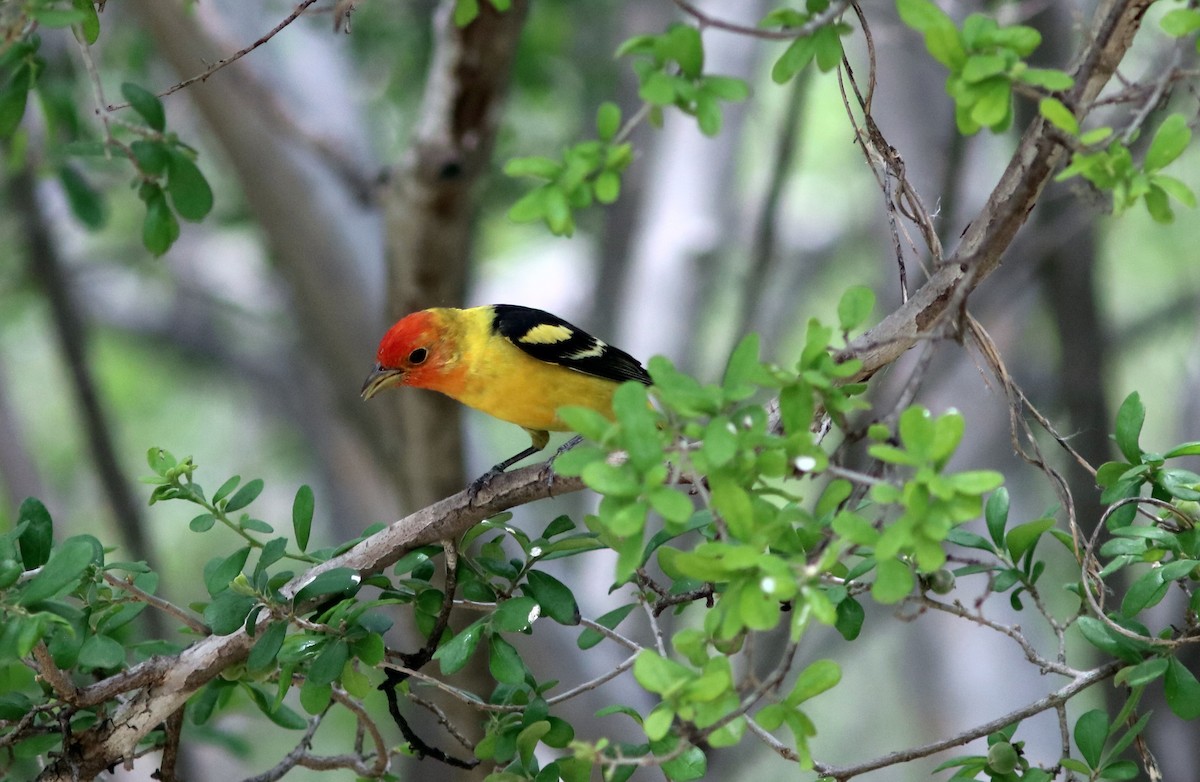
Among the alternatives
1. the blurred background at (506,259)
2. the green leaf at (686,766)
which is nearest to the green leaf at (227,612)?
the green leaf at (686,766)

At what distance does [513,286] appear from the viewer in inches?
476

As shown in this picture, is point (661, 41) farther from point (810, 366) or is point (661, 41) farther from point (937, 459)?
point (937, 459)

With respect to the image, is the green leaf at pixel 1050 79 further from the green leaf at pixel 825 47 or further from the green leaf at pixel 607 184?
the green leaf at pixel 607 184

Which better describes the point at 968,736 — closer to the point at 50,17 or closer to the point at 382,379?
the point at 50,17

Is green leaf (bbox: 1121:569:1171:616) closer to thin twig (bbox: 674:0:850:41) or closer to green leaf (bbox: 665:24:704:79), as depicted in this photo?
thin twig (bbox: 674:0:850:41)

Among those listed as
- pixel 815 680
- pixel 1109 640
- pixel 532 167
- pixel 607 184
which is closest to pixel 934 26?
pixel 607 184

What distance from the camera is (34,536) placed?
9.66ft

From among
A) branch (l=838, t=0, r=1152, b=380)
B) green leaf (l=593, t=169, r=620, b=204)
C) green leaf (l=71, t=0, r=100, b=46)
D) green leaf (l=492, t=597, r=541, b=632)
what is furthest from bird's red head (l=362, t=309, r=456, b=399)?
green leaf (l=593, t=169, r=620, b=204)

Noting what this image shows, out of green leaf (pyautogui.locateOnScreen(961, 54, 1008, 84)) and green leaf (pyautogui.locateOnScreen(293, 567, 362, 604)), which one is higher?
green leaf (pyautogui.locateOnScreen(961, 54, 1008, 84))

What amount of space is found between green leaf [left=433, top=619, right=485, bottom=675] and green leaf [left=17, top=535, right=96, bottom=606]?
838 millimetres

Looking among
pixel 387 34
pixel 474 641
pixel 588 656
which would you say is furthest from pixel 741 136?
pixel 474 641

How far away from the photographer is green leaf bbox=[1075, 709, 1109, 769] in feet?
9.15

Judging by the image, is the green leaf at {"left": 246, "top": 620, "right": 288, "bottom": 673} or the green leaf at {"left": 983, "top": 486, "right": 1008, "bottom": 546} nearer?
the green leaf at {"left": 246, "top": 620, "right": 288, "bottom": 673}

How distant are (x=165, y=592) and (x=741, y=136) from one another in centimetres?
583
